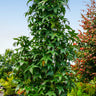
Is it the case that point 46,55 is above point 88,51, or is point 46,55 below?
below

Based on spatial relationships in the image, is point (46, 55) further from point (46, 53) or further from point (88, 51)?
point (88, 51)

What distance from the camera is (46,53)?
3.82 metres

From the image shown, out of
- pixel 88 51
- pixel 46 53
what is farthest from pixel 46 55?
pixel 88 51

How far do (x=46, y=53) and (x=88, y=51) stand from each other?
262cm

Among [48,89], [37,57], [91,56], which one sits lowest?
[48,89]

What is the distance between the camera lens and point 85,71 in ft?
19.5

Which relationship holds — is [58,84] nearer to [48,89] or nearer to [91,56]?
[48,89]

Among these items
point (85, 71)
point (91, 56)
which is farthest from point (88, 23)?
point (85, 71)

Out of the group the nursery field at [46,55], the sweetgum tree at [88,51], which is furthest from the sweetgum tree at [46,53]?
the sweetgum tree at [88,51]

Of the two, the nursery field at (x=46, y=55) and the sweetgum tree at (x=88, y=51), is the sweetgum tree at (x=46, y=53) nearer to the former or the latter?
the nursery field at (x=46, y=55)

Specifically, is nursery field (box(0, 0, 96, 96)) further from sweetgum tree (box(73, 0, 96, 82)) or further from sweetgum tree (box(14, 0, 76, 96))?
sweetgum tree (box(73, 0, 96, 82))

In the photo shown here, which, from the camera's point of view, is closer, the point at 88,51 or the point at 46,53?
the point at 46,53

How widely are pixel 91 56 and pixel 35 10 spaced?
2.84 m

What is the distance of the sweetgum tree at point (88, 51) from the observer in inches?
228
